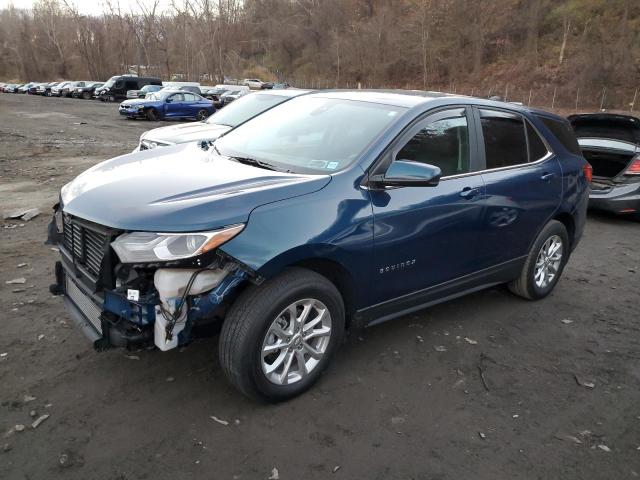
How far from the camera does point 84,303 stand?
3037mm

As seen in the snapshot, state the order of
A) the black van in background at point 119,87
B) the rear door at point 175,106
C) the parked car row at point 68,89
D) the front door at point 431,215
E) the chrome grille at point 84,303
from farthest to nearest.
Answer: the parked car row at point 68,89
the black van in background at point 119,87
the rear door at point 175,106
the front door at point 431,215
the chrome grille at point 84,303

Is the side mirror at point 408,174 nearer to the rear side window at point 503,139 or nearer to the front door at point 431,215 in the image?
the front door at point 431,215

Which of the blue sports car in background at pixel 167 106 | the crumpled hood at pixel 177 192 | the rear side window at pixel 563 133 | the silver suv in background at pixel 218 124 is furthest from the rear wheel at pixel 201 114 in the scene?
the crumpled hood at pixel 177 192

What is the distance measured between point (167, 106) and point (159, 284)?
22.6 metres

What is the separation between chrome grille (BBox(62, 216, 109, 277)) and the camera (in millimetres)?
2844

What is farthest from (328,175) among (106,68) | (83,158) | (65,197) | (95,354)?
(106,68)

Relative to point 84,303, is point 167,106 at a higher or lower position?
higher

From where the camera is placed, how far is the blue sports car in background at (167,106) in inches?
914

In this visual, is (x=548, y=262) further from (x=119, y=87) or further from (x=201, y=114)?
(x=119, y=87)

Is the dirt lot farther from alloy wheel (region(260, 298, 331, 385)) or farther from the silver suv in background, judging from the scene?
the silver suv in background

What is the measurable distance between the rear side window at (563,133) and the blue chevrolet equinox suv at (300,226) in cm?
38

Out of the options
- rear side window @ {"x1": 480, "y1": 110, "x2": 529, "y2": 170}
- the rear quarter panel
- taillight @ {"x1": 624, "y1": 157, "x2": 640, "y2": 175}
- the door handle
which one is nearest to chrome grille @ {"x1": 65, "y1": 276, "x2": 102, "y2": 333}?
the door handle

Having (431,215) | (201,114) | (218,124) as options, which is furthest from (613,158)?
(201,114)

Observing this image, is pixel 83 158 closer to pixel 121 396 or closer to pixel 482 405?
pixel 121 396
